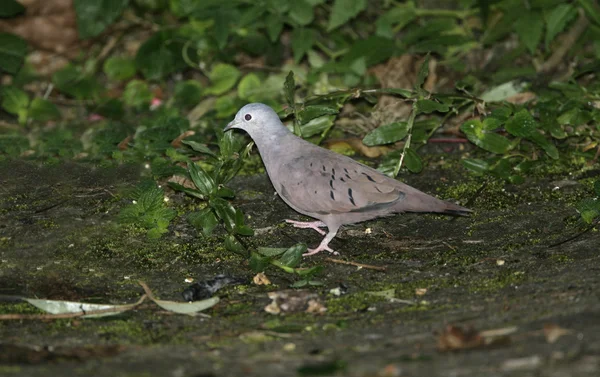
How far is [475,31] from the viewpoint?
6883 millimetres

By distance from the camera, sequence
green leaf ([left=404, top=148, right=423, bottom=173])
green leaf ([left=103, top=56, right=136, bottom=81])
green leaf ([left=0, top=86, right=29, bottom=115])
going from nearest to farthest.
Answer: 1. green leaf ([left=404, top=148, right=423, bottom=173])
2. green leaf ([left=0, top=86, right=29, bottom=115])
3. green leaf ([left=103, top=56, right=136, bottom=81])

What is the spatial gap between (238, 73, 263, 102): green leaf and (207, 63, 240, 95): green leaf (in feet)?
0.44

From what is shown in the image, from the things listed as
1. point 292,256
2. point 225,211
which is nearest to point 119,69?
point 225,211

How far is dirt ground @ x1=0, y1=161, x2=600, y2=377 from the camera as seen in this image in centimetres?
280

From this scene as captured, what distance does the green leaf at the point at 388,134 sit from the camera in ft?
16.4

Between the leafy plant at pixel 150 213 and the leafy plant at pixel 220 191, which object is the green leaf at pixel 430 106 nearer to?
the leafy plant at pixel 220 191

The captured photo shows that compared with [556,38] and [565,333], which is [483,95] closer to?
[556,38]

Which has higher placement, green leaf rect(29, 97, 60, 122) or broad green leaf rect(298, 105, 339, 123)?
broad green leaf rect(298, 105, 339, 123)

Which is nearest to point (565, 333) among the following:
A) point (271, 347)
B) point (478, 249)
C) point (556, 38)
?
point (271, 347)

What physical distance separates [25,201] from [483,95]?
300 cm

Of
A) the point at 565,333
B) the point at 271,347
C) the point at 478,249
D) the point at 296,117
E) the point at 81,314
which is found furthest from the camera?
the point at 296,117

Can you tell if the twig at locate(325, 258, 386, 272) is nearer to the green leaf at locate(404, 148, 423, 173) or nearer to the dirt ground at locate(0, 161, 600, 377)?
the dirt ground at locate(0, 161, 600, 377)

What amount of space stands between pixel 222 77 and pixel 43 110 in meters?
1.35

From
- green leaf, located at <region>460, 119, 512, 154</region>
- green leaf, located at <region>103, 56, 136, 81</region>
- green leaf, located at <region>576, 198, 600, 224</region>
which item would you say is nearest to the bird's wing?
green leaf, located at <region>576, 198, 600, 224</region>
